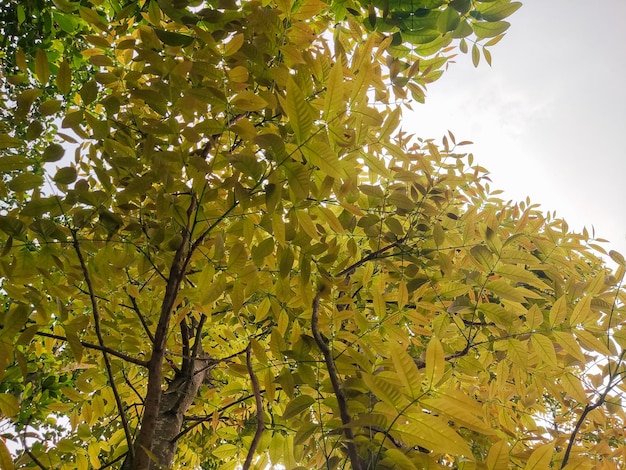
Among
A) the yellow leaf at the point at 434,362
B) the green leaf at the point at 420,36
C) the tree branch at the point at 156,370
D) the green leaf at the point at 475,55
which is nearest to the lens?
the yellow leaf at the point at 434,362

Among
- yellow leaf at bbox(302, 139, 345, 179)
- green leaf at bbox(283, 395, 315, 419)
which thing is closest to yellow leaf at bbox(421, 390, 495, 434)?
green leaf at bbox(283, 395, 315, 419)

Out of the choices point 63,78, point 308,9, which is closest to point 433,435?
point 308,9

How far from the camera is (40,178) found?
1104 millimetres

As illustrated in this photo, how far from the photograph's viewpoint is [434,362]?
2.60 ft

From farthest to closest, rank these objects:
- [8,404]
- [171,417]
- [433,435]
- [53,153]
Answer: [171,417] → [53,153] → [8,404] → [433,435]

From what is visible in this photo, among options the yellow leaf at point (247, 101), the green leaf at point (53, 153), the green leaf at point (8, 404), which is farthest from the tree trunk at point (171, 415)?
the yellow leaf at point (247, 101)

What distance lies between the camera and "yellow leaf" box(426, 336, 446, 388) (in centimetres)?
78

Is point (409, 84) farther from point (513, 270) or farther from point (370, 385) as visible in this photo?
point (370, 385)

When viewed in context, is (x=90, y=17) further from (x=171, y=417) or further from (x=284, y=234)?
(x=171, y=417)

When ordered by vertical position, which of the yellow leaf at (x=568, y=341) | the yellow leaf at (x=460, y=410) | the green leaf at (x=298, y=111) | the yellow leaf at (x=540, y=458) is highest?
the green leaf at (x=298, y=111)

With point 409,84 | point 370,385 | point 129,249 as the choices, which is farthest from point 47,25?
point 370,385

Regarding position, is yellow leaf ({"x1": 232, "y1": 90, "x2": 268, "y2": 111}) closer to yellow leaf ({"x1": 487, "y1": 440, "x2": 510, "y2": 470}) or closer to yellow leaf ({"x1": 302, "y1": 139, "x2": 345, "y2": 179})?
yellow leaf ({"x1": 302, "y1": 139, "x2": 345, "y2": 179})

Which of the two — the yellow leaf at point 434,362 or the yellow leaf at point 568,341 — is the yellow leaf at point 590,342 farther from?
the yellow leaf at point 434,362

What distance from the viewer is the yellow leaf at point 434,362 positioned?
784 mm
